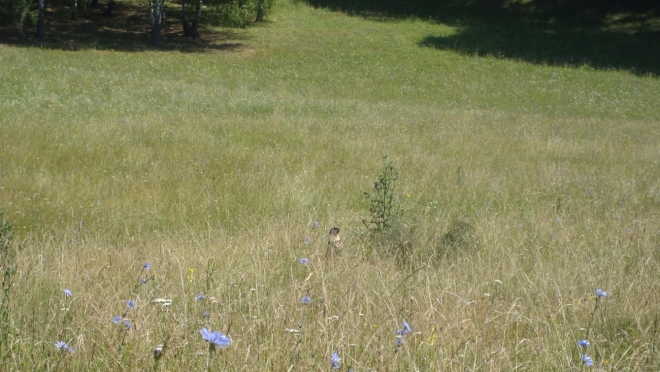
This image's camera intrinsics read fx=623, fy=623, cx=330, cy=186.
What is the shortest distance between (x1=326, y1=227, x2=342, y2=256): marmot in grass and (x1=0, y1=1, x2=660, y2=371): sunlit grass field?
0.14m

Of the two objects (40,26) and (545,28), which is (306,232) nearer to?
(40,26)

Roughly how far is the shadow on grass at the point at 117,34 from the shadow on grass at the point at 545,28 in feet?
32.8

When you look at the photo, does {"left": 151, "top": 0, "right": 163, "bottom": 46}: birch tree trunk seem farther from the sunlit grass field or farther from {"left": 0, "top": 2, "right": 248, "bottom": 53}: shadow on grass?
the sunlit grass field

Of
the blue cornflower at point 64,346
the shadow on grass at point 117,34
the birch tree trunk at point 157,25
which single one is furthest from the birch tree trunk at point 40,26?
the blue cornflower at point 64,346

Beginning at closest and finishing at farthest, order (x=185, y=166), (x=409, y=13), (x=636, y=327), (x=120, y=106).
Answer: (x=636, y=327) < (x=185, y=166) < (x=120, y=106) < (x=409, y=13)

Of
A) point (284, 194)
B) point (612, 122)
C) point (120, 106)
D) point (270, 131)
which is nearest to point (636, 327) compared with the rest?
point (284, 194)

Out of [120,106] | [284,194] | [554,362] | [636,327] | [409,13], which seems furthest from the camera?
[409,13]

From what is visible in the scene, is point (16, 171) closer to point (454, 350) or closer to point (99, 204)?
point (99, 204)

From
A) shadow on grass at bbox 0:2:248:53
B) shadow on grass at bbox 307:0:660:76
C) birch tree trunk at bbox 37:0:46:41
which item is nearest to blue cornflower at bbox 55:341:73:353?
shadow on grass at bbox 0:2:248:53

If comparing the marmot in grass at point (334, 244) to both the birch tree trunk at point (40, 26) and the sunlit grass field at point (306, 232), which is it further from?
the birch tree trunk at point (40, 26)

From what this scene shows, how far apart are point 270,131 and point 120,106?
4415 mm

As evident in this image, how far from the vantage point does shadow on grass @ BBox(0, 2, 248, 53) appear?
86.7ft

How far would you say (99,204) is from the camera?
7223mm

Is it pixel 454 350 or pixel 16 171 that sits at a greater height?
pixel 454 350
